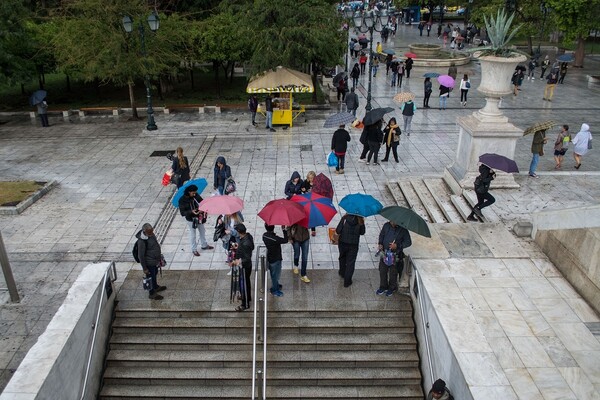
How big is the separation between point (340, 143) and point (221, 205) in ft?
21.2

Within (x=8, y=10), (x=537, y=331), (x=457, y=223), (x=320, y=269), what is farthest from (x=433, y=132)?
(x=8, y=10)

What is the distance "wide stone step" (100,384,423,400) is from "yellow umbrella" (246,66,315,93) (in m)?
14.3

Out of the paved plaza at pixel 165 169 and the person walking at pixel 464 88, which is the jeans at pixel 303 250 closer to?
the paved plaza at pixel 165 169

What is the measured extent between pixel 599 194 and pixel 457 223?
14.4ft

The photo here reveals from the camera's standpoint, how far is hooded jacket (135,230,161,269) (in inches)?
355

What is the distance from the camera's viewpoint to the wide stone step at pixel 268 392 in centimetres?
841

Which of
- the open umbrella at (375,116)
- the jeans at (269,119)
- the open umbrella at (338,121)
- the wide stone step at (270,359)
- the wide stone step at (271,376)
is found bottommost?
the wide stone step at (271,376)

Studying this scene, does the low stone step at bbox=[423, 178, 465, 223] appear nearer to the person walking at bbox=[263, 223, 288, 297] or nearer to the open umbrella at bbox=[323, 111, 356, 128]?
the open umbrella at bbox=[323, 111, 356, 128]

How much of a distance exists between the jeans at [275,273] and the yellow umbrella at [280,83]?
12618 mm

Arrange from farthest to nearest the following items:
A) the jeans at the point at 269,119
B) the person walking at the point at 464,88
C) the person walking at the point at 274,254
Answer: the person walking at the point at 464,88 < the jeans at the point at 269,119 < the person walking at the point at 274,254

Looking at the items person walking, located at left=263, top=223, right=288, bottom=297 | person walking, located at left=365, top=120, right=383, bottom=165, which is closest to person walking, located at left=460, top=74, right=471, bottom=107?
person walking, located at left=365, top=120, right=383, bottom=165

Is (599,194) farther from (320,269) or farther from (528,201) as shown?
(320,269)

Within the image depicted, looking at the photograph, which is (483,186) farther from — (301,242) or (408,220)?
(301,242)

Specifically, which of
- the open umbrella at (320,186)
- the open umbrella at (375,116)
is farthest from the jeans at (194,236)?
the open umbrella at (375,116)
